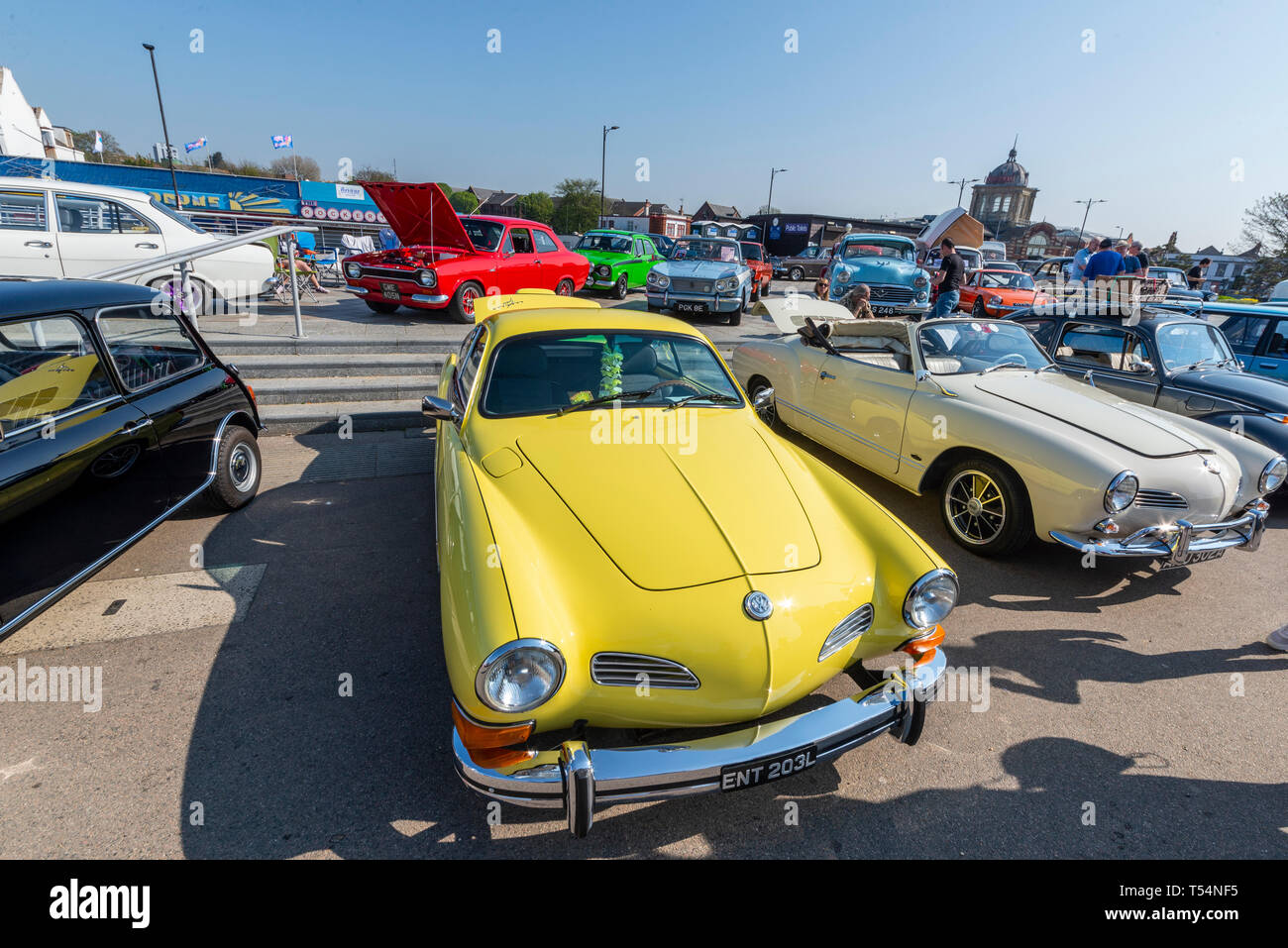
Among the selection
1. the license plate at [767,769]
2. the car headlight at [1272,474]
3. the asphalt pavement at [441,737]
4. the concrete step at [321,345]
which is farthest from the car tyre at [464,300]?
the car headlight at [1272,474]

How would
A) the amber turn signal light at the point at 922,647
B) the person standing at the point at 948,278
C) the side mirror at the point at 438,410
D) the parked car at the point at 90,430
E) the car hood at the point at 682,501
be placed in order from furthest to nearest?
the person standing at the point at 948,278, the side mirror at the point at 438,410, the parked car at the point at 90,430, the amber turn signal light at the point at 922,647, the car hood at the point at 682,501

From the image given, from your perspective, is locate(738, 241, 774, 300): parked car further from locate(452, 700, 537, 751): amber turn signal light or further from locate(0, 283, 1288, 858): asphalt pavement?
locate(452, 700, 537, 751): amber turn signal light

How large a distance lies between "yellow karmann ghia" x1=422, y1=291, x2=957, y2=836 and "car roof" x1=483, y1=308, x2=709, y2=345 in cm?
62

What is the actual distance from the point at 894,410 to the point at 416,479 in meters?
4.06

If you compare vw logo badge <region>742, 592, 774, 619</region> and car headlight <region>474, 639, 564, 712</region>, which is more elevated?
vw logo badge <region>742, 592, 774, 619</region>

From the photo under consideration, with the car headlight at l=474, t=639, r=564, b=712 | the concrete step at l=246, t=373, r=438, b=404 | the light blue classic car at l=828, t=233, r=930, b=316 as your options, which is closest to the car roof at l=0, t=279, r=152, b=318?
the concrete step at l=246, t=373, r=438, b=404

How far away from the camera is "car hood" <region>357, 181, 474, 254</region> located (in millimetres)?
9141

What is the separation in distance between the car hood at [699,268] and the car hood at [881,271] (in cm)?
259

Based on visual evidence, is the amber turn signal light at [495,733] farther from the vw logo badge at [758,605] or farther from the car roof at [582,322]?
the car roof at [582,322]

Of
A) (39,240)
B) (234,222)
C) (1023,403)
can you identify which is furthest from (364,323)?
(234,222)

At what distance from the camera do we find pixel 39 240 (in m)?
7.14

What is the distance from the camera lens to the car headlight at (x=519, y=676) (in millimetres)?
1889

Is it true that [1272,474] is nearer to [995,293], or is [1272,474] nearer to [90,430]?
[90,430]
